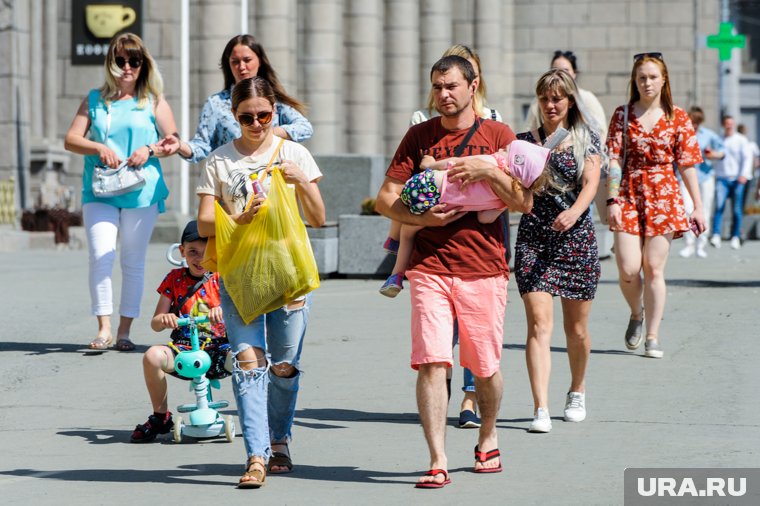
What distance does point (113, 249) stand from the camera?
1055 cm

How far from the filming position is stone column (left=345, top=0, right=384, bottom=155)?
28125 millimetres

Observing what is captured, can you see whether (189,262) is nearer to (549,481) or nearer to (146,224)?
(549,481)

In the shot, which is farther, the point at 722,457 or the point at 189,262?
the point at 189,262

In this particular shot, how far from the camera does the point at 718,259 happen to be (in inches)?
763

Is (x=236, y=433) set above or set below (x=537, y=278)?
below

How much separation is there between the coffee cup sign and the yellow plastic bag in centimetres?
1463

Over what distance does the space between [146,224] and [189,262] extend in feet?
9.80

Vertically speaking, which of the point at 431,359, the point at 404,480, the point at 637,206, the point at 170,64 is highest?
the point at 170,64

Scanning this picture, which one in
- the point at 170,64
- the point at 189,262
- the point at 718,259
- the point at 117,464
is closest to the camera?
the point at 117,464

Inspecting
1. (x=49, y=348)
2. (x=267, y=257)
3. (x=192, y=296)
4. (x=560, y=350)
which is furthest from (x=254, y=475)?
(x=560, y=350)

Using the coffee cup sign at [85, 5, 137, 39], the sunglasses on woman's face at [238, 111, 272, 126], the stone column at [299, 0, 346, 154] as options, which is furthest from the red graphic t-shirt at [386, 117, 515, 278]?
the stone column at [299, 0, 346, 154]

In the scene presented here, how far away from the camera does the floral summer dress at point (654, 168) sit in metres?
10.2

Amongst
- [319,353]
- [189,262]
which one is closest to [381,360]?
[319,353]

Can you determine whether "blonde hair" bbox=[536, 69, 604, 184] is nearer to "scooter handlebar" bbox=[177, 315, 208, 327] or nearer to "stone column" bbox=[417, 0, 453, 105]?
"scooter handlebar" bbox=[177, 315, 208, 327]
